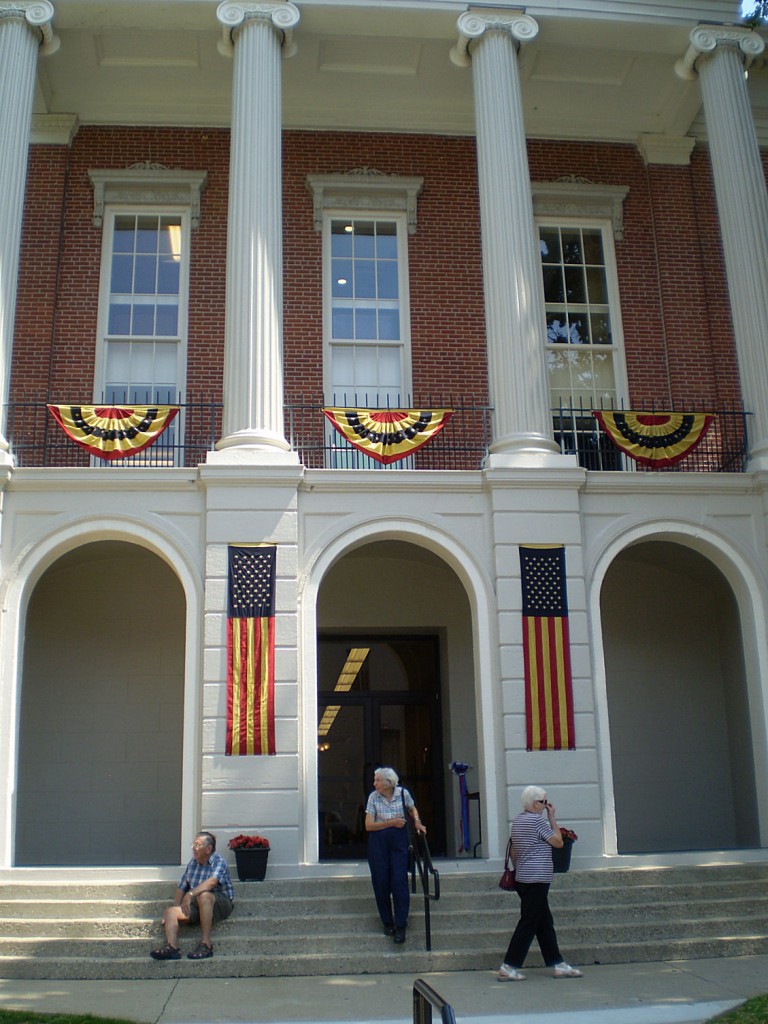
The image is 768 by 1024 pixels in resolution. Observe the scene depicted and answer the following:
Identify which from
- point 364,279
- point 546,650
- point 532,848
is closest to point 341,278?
point 364,279

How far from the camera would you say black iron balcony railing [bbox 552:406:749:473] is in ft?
51.5

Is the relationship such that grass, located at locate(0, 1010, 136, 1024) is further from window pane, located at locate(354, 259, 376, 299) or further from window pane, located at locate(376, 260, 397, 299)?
window pane, located at locate(376, 260, 397, 299)

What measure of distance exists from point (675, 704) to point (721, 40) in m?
9.88

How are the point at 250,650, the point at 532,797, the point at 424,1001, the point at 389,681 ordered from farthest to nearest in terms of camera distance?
1. the point at 389,681
2. the point at 250,650
3. the point at 532,797
4. the point at 424,1001

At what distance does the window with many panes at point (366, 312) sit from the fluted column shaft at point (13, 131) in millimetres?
4863

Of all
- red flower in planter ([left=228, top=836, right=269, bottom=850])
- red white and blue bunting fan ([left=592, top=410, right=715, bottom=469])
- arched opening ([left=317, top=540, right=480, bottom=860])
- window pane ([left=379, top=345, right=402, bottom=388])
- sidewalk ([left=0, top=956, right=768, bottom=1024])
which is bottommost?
sidewalk ([left=0, top=956, right=768, bottom=1024])

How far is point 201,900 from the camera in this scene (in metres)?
9.87

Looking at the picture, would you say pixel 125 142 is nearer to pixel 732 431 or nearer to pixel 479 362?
pixel 479 362

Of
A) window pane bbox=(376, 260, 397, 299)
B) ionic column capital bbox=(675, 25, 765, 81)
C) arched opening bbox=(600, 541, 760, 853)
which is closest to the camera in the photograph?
ionic column capital bbox=(675, 25, 765, 81)

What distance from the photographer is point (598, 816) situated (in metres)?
12.2

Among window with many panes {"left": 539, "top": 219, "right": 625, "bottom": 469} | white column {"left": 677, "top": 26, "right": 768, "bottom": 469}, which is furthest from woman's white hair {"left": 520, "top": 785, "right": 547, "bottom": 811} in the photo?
A: window with many panes {"left": 539, "top": 219, "right": 625, "bottom": 469}

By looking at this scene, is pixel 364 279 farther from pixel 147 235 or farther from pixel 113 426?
pixel 113 426

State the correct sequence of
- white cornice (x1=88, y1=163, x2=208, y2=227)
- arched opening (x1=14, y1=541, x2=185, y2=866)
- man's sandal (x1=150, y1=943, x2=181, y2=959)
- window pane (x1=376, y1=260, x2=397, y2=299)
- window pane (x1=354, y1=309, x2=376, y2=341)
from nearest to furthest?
man's sandal (x1=150, y1=943, x2=181, y2=959) < arched opening (x1=14, y1=541, x2=185, y2=866) < window pane (x1=354, y1=309, x2=376, y2=341) < white cornice (x1=88, y1=163, x2=208, y2=227) < window pane (x1=376, y1=260, x2=397, y2=299)

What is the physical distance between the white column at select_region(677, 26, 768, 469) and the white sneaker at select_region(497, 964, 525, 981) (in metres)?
7.51
